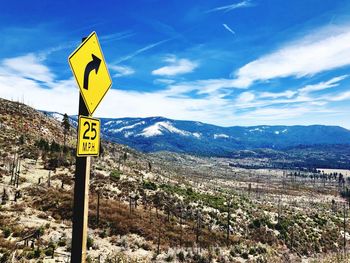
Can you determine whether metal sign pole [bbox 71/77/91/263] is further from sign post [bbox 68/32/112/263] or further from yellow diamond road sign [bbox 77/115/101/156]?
yellow diamond road sign [bbox 77/115/101/156]

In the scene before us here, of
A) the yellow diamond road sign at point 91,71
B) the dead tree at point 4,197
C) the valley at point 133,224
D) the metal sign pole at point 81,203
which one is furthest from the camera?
the dead tree at point 4,197

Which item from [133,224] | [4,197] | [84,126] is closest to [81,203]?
[84,126]

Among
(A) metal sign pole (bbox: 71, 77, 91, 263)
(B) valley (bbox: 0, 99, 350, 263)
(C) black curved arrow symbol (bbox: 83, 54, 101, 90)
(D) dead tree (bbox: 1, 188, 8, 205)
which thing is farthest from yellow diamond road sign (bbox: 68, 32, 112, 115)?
(D) dead tree (bbox: 1, 188, 8, 205)

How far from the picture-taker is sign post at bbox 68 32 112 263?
14.1 ft

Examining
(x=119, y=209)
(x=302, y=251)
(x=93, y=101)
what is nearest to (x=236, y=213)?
(x=302, y=251)

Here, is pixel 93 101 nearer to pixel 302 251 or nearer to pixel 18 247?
pixel 18 247

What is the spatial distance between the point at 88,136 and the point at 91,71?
0.99 metres

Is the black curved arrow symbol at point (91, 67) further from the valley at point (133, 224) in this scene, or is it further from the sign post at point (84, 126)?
the valley at point (133, 224)

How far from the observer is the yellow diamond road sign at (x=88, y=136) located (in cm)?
430

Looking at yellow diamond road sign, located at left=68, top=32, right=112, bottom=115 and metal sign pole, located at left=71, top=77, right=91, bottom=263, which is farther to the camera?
metal sign pole, located at left=71, top=77, right=91, bottom=263

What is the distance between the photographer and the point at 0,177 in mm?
38875

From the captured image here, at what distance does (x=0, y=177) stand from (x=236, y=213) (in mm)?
35450

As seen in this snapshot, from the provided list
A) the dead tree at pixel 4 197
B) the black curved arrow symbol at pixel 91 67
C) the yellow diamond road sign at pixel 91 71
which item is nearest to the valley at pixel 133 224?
the dead tree at pixel 4 197

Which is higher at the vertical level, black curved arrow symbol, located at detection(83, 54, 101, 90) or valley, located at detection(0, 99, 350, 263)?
black curved arrow symbol, located at detection(83, 54, 101, 90)
